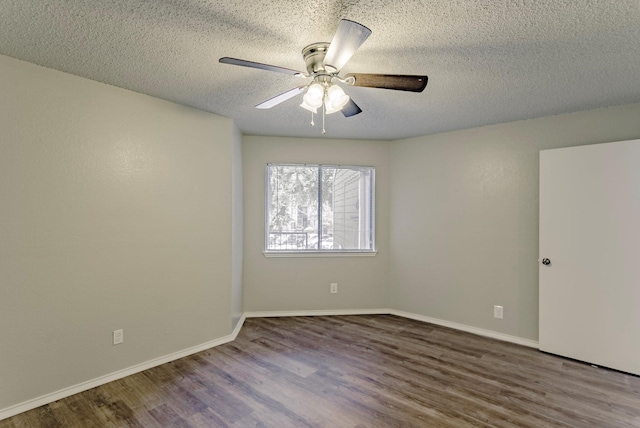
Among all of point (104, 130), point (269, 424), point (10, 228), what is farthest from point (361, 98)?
point (10, 228)

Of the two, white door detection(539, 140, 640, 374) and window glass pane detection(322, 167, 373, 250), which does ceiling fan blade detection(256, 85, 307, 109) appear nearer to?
window glass pane detection(322, 167, 373, 250)

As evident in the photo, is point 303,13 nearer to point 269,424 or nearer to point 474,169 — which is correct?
point 269,424

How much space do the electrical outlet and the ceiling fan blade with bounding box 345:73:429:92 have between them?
8.25 feet

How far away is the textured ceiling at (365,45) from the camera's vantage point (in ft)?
4.85

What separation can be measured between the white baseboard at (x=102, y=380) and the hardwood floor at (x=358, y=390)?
5 centimetres

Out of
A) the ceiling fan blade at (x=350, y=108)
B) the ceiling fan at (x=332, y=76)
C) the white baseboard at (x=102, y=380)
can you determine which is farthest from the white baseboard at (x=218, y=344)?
the ceiling fan blade at (x=350, y=108)

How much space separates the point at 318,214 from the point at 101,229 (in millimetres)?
2340

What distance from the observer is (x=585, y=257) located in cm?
276

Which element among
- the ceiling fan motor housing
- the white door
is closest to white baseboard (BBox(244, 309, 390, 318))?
the white door

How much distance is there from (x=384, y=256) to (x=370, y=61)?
2687mm

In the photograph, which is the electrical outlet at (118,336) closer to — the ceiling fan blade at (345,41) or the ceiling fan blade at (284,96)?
the ceiling fan blade at (284,96)

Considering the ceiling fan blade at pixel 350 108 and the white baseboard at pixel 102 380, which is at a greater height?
the ceiling fan blade at pixel 350 108

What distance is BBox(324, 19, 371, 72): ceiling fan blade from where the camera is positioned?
129 cm

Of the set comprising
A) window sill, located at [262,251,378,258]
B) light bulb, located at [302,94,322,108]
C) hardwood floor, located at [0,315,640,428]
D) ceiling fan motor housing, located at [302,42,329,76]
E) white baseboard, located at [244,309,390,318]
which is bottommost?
hardwood floor, located at [0,315,640,428]
